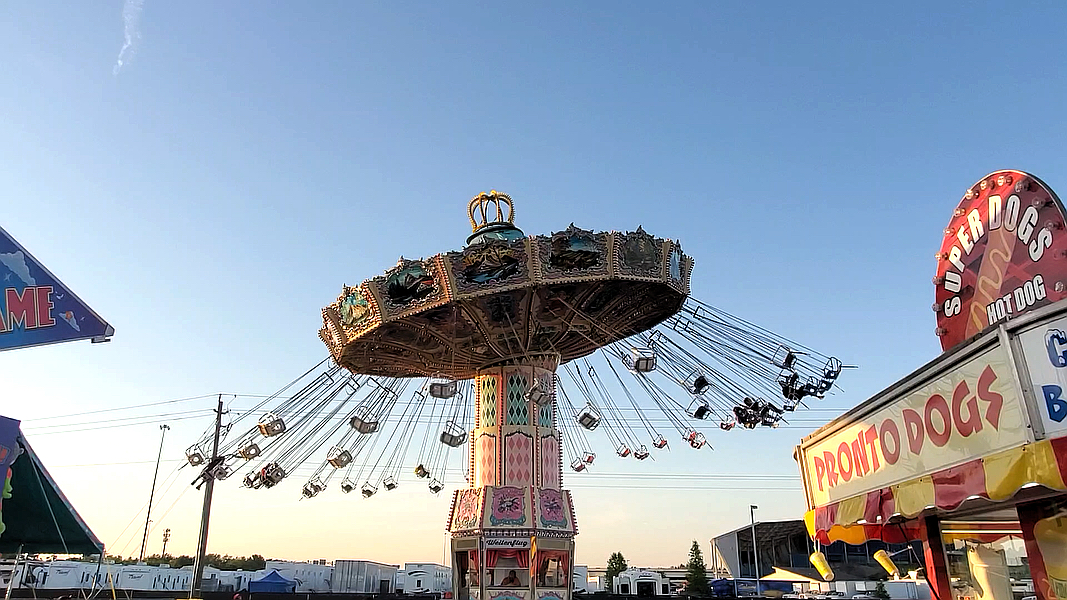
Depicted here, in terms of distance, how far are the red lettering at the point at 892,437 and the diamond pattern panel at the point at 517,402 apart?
15.5m

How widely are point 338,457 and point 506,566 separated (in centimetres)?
608

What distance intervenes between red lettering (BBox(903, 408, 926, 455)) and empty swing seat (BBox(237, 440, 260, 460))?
61.0ft

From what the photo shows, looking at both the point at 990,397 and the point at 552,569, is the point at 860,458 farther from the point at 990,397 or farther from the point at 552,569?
the point at 552,569

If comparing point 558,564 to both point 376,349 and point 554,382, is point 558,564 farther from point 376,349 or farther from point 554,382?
point 376,349

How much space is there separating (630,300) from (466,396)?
328 inches

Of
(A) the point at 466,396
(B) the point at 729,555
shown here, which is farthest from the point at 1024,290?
(B) the point at 729,555

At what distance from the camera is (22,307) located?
562 inches

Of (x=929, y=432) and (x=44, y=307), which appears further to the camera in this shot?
(x=44, y=307)

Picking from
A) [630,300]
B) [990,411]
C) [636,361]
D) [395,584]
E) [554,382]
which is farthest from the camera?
[395,584]

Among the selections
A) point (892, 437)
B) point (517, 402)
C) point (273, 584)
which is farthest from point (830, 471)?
point (273, 584)

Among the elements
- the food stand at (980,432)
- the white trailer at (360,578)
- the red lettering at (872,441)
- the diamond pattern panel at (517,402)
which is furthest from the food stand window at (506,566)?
the white trailer at (360,578)

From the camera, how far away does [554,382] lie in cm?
2455

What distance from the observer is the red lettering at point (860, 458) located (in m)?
9.06

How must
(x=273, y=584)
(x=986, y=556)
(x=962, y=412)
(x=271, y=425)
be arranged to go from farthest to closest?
(x=273, y=584) → (x=271, y=425) → (x=986, y=556) → (x=962, y=412)
